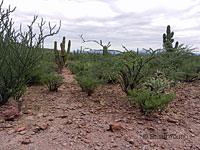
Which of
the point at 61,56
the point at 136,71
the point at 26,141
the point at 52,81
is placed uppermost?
the point at 61,56

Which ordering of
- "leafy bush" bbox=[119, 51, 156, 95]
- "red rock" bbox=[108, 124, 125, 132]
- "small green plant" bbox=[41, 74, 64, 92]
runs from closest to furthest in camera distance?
"red rock" bbox=[108, 124, 125, 132]
"leafy bush" bbox=[119, 51, 156, 95]
"small green plant" bbox=[41, 74, 64, 92]

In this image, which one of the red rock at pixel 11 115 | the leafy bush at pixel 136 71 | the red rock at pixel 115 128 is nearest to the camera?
the red rock at pixel 115 128

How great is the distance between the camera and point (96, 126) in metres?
3.55

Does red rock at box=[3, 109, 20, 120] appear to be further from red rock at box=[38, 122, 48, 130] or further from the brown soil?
red rock at box=[38, 122, 48, 130]

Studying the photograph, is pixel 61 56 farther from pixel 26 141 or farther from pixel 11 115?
pixel 26 141

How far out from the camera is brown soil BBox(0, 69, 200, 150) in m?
2.94

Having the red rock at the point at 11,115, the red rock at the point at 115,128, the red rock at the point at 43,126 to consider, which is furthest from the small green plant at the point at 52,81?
the red rock at the point at 115,128

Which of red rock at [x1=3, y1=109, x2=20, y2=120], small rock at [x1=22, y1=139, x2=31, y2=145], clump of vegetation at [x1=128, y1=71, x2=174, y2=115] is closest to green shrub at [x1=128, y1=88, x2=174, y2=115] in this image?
clump of vegetation at [x1=128, y1=71, x2=174, y2=115]

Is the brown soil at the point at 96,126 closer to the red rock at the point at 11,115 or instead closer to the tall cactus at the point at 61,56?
the red rock at the point at 11,115

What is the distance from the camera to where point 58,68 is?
36.8ft

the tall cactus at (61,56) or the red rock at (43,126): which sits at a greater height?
the tall cactus at (61,56)

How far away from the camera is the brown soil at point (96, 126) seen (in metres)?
2.94

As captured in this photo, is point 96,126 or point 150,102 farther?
point 150,102

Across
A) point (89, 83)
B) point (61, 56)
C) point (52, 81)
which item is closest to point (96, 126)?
point (89, 83)
